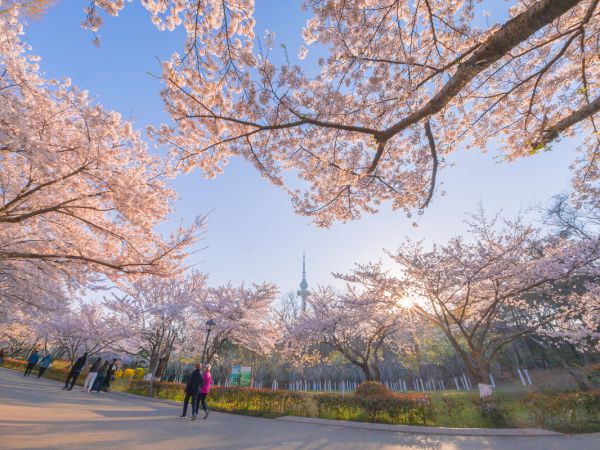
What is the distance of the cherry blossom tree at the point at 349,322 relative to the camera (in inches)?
575

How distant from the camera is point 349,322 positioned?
1725cm

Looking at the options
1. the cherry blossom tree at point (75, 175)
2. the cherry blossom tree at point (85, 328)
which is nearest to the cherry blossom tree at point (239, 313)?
the cherry blossom tree at point (85, 328)

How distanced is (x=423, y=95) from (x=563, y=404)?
9.94 metres

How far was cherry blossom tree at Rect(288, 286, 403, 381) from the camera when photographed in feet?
47.9

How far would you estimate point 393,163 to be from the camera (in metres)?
8.23

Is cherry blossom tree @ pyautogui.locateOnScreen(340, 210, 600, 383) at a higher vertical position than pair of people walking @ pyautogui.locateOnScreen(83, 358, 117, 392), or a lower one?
higher

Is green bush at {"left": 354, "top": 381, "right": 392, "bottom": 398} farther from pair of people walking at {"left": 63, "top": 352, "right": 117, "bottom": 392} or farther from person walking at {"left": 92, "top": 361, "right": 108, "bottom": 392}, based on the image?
person walking at {"left": 92, "top": 361, "right": 108, "bottom": 392}

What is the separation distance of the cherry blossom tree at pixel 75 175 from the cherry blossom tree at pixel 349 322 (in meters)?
10.4

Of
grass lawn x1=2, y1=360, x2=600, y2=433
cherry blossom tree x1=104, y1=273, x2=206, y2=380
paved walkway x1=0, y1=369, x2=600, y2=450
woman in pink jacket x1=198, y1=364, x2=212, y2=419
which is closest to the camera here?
paved walkway x1=0, y1=369, x2=600, y2=450

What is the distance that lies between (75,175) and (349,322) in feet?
52.2

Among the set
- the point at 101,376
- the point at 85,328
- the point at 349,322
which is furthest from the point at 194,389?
the point at 85,328

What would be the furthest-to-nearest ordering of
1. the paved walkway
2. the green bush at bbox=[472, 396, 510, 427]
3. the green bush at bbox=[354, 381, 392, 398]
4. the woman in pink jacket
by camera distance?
the green bush at bbox=[354, 381, 392, 398]
the green bush at bbox=[472, 396, 510, 427]
the woman in pink jacket
the paved walkway

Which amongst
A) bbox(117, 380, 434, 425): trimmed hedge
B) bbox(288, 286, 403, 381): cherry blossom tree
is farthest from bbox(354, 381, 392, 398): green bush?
bbox(288, 286, 403, 381): cherry blossom tree

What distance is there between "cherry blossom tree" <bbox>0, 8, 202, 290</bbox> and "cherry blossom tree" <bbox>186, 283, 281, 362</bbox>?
10347 mm
